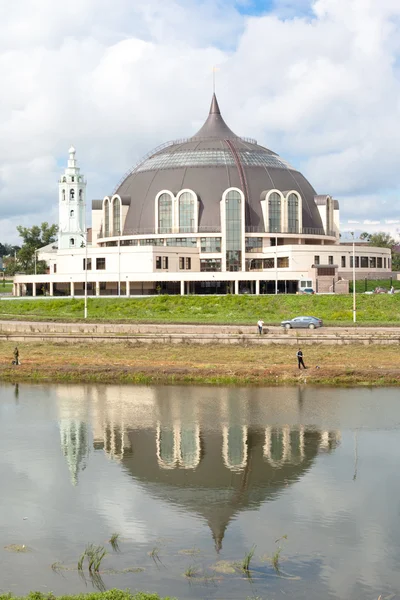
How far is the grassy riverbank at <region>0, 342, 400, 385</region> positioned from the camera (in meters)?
39.2

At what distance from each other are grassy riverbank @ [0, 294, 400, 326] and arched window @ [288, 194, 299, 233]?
1115 inches

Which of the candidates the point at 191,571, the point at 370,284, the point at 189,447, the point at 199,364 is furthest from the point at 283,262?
the point at 191,571

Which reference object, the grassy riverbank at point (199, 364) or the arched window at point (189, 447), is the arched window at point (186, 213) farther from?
the arched window at point (189, 447)

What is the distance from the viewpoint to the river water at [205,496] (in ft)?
52.7

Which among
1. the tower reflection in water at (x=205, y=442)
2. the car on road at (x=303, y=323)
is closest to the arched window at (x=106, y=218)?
the car on road at (x=303, y=323)

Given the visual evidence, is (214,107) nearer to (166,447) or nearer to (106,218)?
(106,218)

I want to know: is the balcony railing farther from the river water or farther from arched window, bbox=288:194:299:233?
the river water

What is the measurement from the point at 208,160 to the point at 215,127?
8976 mm

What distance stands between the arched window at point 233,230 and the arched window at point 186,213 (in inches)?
173

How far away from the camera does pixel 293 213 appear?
10631cm

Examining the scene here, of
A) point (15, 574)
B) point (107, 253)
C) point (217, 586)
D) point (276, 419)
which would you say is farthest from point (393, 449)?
point (107, 253)

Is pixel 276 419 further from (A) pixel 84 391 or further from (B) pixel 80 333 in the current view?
(B) pixel 80 333

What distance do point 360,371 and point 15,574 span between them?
86.2 feet

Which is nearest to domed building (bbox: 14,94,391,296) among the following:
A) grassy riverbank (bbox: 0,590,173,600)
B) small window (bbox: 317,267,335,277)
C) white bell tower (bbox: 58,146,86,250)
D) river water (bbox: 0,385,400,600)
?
small window (bbox: 317,267,335,277)
